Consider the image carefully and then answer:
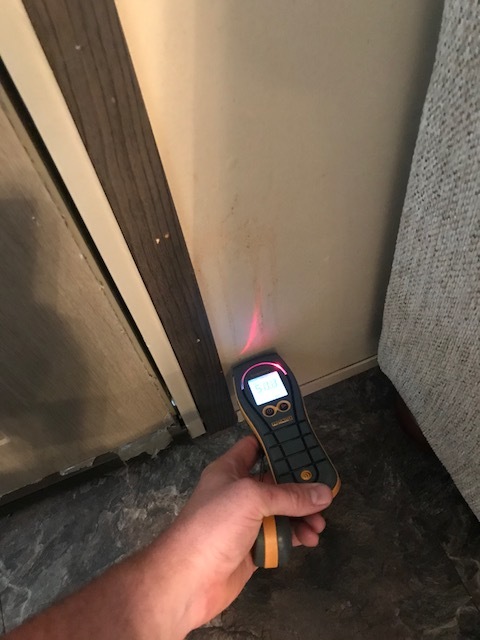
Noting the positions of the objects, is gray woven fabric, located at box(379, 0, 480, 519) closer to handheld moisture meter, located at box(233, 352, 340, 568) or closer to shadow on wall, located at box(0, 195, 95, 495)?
handheld moisture meter, located at box(233, 352, 340, 568)

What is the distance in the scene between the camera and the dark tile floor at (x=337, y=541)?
72 cm

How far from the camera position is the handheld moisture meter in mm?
638

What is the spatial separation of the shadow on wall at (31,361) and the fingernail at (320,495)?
33cm

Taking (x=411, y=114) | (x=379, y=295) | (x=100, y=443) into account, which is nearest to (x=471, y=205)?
(x=411, y=114)

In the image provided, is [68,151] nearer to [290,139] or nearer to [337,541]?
[290,139]

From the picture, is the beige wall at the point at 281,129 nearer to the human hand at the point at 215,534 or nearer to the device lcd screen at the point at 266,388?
the device lcd screen at the point at 266,388

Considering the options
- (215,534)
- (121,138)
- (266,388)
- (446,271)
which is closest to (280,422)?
(266,388)

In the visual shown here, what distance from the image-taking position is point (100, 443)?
0.78 m

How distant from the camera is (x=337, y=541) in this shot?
781 mm

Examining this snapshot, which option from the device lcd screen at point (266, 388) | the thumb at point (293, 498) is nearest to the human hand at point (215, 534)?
the thumb at point (293, 498)

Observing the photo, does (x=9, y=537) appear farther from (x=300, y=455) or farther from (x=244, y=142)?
(x=244, y=142)

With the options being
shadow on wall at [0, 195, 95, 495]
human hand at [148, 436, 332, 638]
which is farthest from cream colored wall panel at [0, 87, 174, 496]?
human hand at [148, 436, 332, 638]

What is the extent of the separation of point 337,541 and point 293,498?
0.99 feet

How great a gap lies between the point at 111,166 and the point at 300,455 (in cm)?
47
